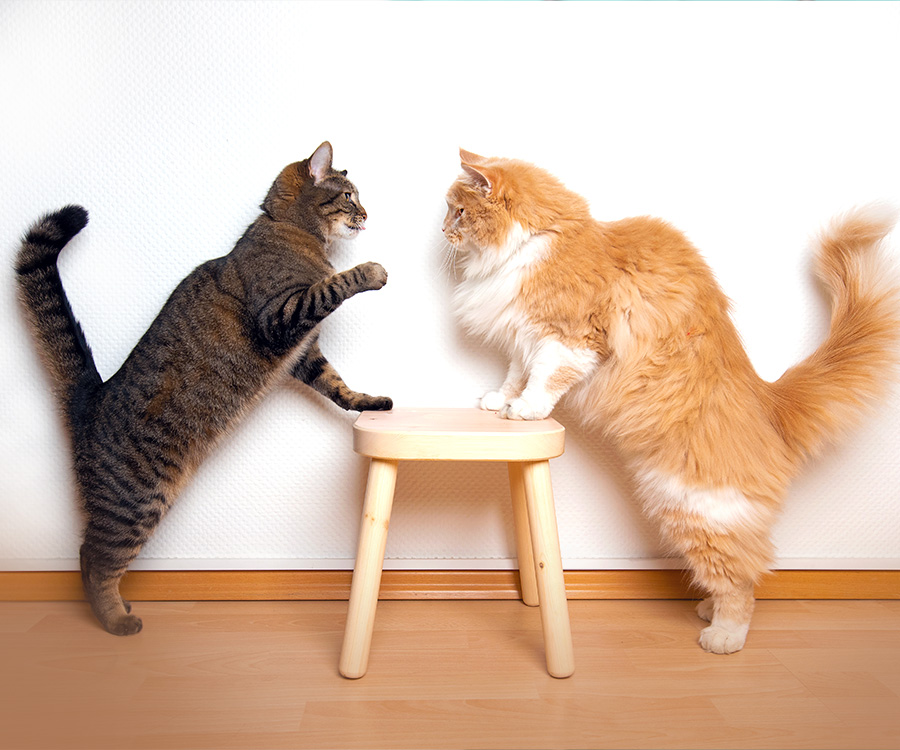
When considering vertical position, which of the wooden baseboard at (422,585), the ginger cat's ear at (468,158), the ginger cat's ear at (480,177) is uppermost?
the ginger cat's ear at (468,158)

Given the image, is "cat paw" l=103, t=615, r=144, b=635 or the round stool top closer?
the round stool top

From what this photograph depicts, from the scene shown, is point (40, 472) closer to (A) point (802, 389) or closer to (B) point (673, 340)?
(B) point (673, 340)

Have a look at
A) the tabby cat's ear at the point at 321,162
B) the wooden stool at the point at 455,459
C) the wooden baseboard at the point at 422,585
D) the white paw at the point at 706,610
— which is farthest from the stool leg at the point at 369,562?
the white paw at the point at 706,610

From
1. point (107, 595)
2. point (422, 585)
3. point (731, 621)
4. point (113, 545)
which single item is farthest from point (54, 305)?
point (731, 621)

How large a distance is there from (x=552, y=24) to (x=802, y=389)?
1.04 meters

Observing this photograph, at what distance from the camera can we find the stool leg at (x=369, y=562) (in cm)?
119

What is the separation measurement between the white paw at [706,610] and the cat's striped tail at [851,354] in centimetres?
42

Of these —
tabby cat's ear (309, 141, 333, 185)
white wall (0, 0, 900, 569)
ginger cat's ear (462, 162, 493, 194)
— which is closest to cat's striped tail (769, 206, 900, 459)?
white wall (0, 0, 900, 569)

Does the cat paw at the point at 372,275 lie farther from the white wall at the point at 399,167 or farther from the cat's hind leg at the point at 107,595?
the cat's hind leg at the point at 107,595

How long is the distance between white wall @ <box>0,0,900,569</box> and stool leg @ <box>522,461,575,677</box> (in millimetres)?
393

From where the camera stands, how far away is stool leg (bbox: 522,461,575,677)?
1.19 metres

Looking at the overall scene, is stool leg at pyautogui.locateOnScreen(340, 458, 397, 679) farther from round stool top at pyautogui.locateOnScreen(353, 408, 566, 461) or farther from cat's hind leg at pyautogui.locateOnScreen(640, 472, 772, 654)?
cat's hind leg at pyautogui.locateOnScreen(640, 472, 772, 654)

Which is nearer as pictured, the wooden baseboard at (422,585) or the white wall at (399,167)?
the white wall at (399,167)

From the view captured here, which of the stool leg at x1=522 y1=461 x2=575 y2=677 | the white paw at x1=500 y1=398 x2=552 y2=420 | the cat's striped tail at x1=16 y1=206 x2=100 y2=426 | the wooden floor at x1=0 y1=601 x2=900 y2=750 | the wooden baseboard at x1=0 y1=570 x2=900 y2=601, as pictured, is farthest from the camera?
the wooden baseboard at x1=0 y1=570 x2=900 y2=601
